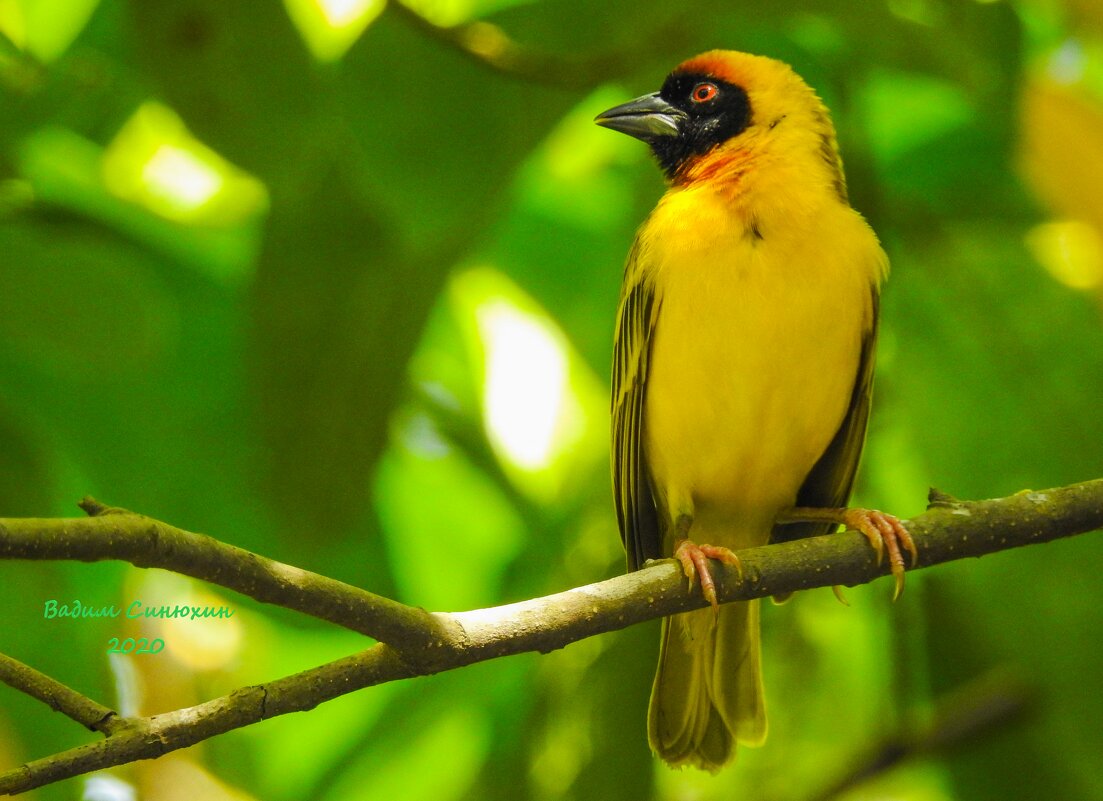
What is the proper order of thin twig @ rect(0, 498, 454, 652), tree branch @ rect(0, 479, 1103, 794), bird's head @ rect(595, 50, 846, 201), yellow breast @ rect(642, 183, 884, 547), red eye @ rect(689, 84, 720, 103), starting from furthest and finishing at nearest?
red eye @ rect(689, 84, 720, 103) < bird's head @ rect(595, 50, 846, 201) < yellow breast @ rect(642, 183, 884, 547) < tree branch @ rect(0, 479, 1103, 794) < thin twig @ rect(0, 498, 454, 652)

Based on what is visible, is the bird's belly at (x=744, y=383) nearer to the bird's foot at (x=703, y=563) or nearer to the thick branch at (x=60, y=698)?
the bird's foot at (x=703, y=563)

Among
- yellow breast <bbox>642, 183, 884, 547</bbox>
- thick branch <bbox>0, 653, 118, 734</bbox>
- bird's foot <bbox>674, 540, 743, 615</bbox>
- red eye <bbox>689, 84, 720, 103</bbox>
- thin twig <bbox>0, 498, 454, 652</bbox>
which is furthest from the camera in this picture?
red eye <bbox>689, 84, 720, 103</bbox>

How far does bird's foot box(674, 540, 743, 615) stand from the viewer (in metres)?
2.68

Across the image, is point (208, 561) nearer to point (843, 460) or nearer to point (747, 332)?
point (747, 332)

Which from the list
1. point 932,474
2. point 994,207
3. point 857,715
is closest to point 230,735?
point 857,715

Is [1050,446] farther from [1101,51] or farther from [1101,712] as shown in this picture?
[1101,51]

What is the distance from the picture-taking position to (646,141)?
3602 millimetres

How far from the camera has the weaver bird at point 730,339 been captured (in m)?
3.29

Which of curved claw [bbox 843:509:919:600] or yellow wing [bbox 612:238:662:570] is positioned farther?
yellow wing [bbox 612:238:662:570]

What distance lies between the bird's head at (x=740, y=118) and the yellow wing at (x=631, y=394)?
0.38 meters

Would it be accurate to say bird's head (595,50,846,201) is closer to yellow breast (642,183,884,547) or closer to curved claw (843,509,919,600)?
yellow breast (642,183,884,547)

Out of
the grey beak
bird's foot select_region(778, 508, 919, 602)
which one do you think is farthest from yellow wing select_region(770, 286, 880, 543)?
the grey beak

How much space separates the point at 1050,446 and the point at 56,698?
2.16 meters

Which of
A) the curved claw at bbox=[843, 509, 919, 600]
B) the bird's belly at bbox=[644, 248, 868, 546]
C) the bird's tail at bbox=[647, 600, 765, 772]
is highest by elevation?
the bird's belly at bbox=[644, 248, 868, 546]
